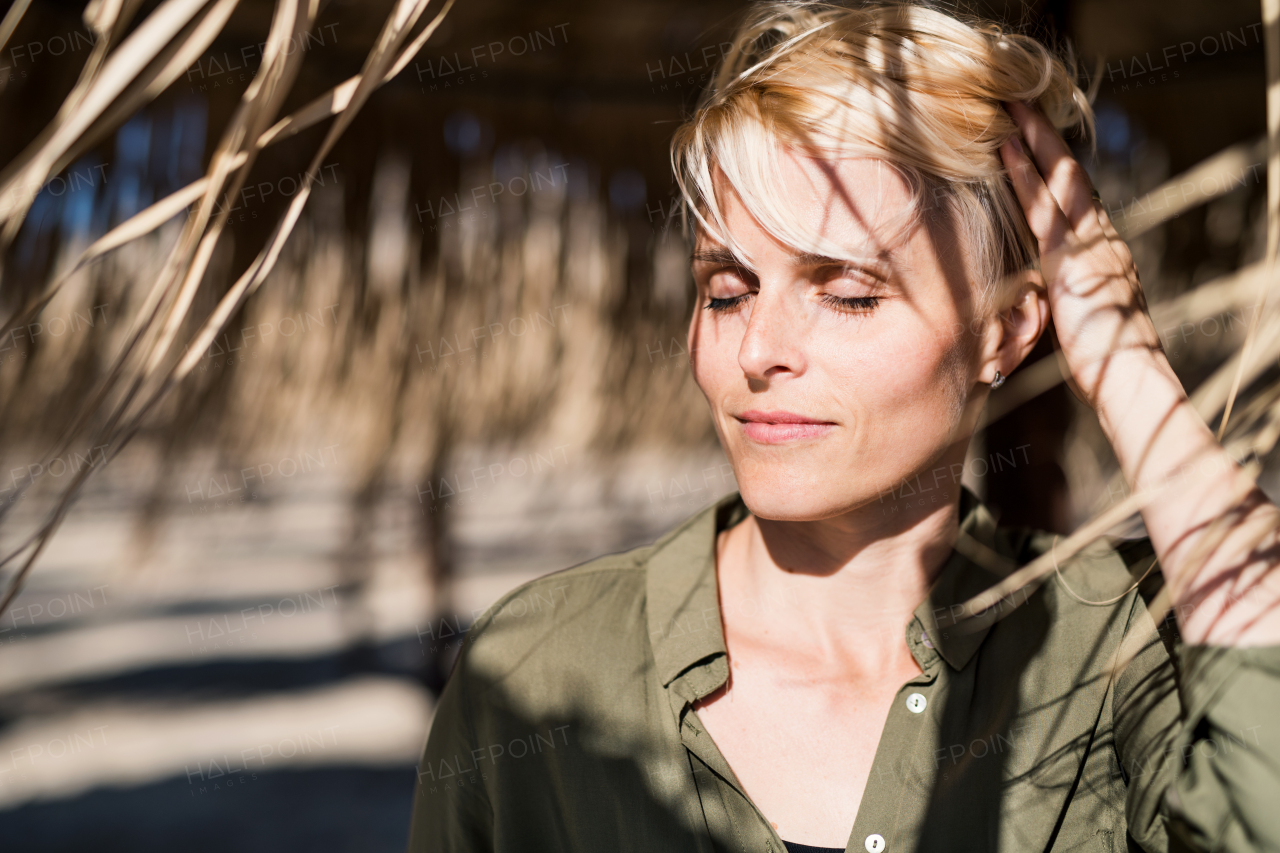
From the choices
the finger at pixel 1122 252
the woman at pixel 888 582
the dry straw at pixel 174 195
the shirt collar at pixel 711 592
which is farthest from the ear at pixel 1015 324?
the dry straw at pixel 174 195

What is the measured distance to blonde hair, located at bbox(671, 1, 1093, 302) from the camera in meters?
0.81

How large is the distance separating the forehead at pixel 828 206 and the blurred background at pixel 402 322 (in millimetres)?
411

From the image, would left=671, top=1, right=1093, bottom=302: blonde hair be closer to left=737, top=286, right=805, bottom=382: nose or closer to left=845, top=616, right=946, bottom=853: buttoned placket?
left=737, top=286, right=805, bottom=382: nose

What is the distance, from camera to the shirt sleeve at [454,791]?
91 cm

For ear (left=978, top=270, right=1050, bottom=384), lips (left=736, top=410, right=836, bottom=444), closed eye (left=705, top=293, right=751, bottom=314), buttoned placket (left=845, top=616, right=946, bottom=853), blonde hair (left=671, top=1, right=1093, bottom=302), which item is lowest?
buttoned placket (left=845, top=616, right=946, bottom=853)

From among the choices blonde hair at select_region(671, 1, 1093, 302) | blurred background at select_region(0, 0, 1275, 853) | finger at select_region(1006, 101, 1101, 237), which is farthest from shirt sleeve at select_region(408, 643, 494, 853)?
blurred background at select_region(0, 0, 1275, 853)

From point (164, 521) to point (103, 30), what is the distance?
9.51ft

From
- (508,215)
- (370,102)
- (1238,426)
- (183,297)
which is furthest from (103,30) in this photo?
(508,215)

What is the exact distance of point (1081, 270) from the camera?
80 centimetres

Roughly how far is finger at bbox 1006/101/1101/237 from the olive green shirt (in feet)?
1.18

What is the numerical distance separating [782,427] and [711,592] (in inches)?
9.7

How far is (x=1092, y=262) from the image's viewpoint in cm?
80

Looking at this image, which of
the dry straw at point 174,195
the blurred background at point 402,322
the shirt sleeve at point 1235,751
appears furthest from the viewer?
the blurred background at point 402,322

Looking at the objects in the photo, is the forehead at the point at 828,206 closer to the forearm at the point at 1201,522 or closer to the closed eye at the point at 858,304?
the closed eye at the point at 858,304
